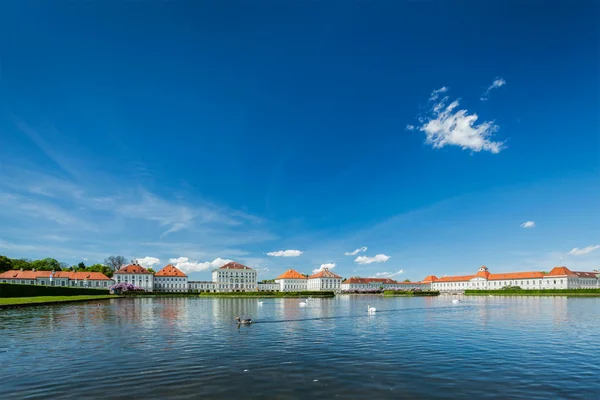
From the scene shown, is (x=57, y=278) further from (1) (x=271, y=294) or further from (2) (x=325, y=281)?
(2) (x=325, y=281)

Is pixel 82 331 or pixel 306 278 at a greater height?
pixel 82 331

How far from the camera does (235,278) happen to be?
158 meters

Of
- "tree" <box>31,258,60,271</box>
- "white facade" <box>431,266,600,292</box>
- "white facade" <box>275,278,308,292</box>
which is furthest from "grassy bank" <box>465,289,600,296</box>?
"tree" <box>31,258,60,271</box>

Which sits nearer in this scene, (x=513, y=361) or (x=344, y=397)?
(x=344, y=397)

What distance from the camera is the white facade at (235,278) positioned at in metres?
157

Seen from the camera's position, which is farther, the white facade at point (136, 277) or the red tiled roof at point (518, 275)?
the red tiled roof at point (518, 275)

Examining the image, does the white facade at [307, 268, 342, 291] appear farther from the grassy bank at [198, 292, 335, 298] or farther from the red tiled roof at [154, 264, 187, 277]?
the grassy bank at [198, 292, 335, 298]

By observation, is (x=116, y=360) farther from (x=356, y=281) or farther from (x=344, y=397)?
(x=356, y=281)

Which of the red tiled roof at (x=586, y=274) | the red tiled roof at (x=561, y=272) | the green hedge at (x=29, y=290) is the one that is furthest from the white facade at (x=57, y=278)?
the red tiled roof at (x=586, y=274)

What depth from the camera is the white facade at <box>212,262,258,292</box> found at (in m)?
157

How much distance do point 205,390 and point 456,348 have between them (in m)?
13.4

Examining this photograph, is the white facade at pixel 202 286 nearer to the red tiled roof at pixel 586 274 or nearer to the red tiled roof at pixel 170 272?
the red tiled roof at pixel 170 272

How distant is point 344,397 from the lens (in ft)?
36.0

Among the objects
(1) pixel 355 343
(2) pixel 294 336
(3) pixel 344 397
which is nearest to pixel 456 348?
(1) pixel 355 343
